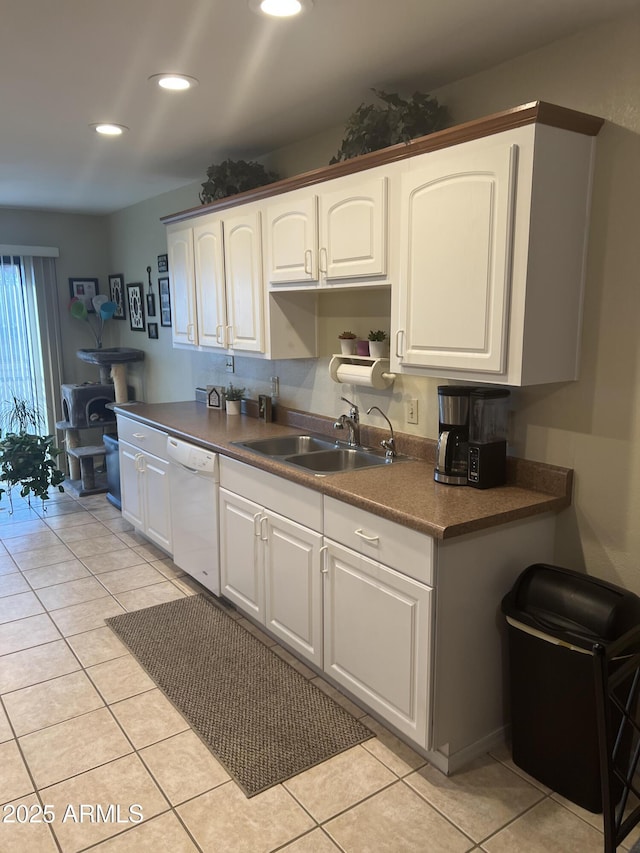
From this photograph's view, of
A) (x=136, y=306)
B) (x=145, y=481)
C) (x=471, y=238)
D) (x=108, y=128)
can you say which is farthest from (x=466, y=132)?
(x=136, y=306)

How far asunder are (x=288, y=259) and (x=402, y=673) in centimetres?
190

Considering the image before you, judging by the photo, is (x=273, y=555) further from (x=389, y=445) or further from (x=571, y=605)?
(x=571, y=605)

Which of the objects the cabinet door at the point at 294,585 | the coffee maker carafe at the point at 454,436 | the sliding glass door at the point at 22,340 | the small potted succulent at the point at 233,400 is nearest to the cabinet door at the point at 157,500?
the small potted succulent at the point at 233,400

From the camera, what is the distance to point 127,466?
4.27m

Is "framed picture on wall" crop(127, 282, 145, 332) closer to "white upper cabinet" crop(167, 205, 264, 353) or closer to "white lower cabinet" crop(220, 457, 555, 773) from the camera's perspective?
"white upper cabinet" crop(167, 205, 264, 353)

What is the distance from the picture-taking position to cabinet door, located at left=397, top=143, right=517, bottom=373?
78.6 inches

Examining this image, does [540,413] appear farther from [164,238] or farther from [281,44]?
[164,238]

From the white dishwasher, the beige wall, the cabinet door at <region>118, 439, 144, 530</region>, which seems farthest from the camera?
the cabinet door at <region>118, 439, 144, 530</region>

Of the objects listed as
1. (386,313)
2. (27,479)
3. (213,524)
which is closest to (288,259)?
(386,313)

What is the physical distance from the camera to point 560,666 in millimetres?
1938

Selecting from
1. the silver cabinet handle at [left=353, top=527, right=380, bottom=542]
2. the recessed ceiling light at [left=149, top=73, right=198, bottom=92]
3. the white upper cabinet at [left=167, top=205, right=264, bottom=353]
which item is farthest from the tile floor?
the recessed ceiling light at [left=149, top=73, right=198, bottom=92]

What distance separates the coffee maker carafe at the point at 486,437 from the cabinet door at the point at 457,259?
20 centimetres

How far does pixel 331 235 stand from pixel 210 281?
3.97ft

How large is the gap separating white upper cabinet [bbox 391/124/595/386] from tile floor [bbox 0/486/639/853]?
4.45 feet
